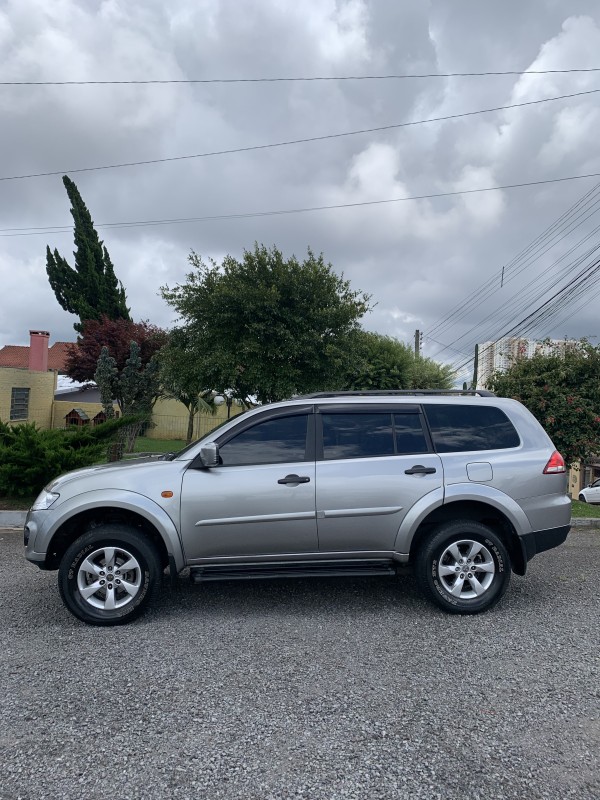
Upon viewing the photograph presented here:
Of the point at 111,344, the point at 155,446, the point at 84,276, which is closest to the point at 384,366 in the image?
the point at 155,446

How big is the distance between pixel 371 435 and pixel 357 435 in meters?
0.12

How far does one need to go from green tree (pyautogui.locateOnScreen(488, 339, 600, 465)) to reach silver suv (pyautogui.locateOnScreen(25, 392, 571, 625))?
649cm

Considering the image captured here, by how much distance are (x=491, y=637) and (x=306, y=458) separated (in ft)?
6.37

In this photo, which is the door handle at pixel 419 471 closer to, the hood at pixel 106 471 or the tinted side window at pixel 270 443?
the tinted side window at pixel 270 443

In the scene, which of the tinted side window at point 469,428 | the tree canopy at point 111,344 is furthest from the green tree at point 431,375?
the tinted side window at point 469,428

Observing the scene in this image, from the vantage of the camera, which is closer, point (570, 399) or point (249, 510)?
point (249, 510)

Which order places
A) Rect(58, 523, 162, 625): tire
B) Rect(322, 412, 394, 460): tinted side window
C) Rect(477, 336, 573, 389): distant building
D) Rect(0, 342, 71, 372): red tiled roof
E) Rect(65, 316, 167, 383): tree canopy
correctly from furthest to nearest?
1. Rect(0, 342, 71, 372): red tiled roof
2. Rect(65, 316, 167, 383): tree canopy
3. Rect(477, 336, 573, 389): distant building
4. Rect(322, 412, 394, 460): tinted side window
5. Rect(58, 523, 162, 625): tire

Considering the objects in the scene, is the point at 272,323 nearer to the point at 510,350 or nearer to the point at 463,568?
the point at 463,568

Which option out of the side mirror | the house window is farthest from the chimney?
the side mirror

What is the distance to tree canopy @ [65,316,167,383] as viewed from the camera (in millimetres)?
24469

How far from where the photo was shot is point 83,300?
37.4 m

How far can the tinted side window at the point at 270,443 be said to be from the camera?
15.3 feet

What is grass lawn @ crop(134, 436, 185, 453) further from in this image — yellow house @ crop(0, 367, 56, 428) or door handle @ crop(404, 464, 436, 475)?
door handle @ crop(404, 464, 436, 475)

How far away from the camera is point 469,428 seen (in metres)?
4.89
